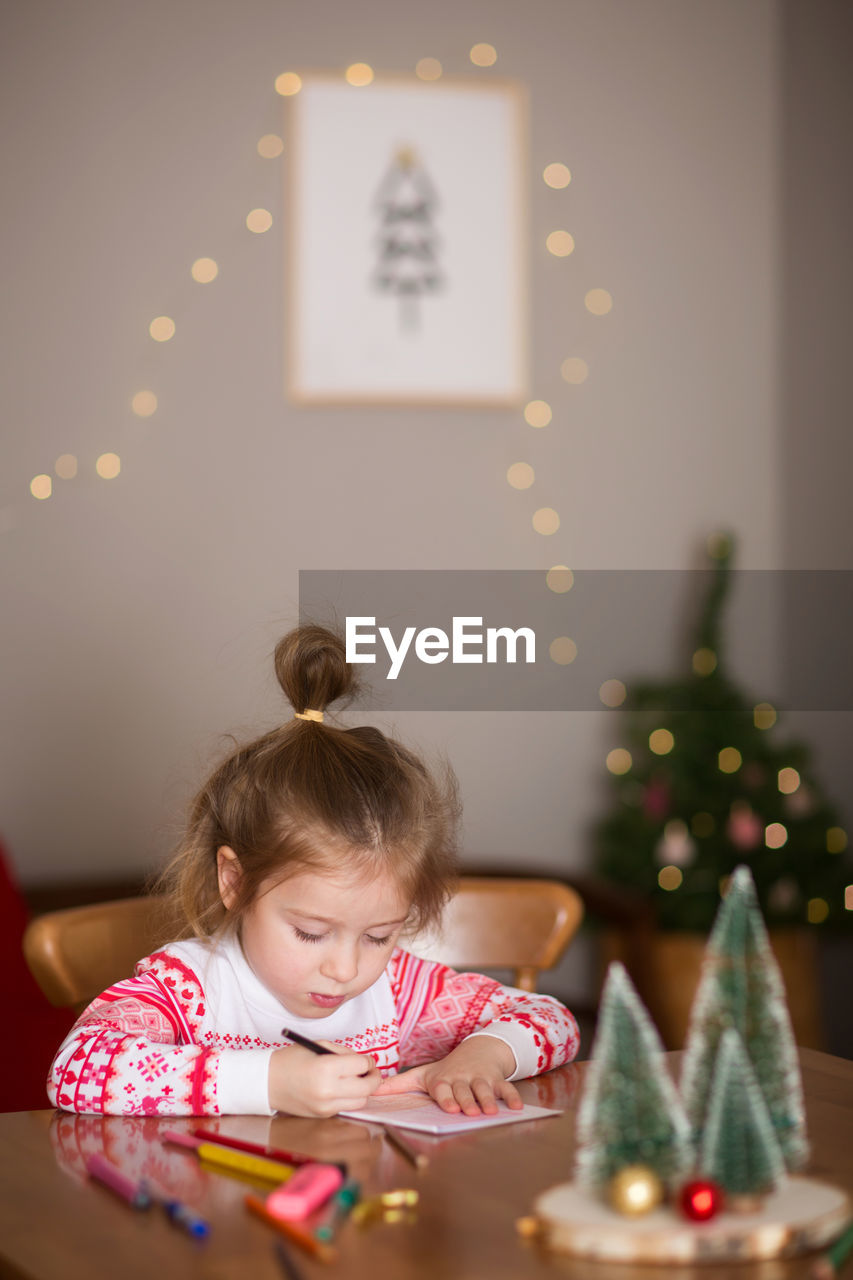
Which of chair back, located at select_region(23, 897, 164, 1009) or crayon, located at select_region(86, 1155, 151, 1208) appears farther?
chair back, located at select_region(23, 897, 164, 1009)

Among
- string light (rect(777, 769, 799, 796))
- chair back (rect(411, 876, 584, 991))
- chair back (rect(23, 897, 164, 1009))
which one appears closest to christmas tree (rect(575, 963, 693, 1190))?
chair back (rect(23, 897, 164, 1009))

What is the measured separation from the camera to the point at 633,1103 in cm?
74

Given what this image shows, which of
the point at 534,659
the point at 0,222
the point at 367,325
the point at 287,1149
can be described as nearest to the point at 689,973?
the point at 534,659

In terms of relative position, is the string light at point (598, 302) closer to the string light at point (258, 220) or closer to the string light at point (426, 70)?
the string light at point (426, 70)

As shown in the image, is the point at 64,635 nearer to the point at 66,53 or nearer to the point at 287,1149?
the point at 66,53

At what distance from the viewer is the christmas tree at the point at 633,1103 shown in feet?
2.41

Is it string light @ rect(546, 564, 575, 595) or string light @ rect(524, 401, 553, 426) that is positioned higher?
string light @ rect(524, 401, 553, 426)

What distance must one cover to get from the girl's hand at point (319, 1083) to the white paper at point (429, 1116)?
0.07 ft

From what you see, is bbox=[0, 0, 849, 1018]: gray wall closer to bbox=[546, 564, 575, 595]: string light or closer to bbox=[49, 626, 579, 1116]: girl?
bbox=[546, 564, 575, 595]: string light

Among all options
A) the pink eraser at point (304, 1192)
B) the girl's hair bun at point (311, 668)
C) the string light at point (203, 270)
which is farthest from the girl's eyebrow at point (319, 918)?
the string light at point (203, 270)

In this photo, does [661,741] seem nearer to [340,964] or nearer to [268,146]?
[268,146]

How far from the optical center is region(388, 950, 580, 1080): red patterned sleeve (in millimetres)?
1271

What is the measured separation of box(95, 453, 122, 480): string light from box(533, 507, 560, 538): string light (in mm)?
867

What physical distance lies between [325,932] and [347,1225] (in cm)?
43
